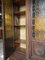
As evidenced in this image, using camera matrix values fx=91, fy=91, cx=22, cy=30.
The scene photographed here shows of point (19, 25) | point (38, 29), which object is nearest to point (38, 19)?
point (38, 29)

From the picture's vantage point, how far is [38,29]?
5.57 feet

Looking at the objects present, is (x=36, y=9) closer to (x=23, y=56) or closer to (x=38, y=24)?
(x=38, y=24)

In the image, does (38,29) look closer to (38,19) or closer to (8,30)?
(38,19)

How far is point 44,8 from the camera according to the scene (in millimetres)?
1669

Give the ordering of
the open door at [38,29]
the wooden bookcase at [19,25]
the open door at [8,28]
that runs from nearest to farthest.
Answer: the open door at [38,29] → the open door at [8,28] → the wooden bookcase at [19,25]

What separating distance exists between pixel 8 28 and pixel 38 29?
69 cm

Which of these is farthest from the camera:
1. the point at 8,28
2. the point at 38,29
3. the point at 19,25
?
the point at 19,25

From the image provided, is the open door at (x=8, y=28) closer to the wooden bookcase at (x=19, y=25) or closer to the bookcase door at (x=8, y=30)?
the bookcase door at (x=8, y=30)

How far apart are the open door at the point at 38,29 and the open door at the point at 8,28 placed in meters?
0.54

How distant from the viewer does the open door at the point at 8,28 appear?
6.04 ft

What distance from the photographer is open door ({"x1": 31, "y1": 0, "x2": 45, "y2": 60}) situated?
167 cm

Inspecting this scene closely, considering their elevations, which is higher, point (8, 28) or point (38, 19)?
point (38, 19)

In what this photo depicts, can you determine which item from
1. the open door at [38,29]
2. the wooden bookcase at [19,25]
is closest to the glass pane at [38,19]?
the open door at [38,29]

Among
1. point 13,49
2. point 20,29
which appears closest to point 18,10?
point 20,29
